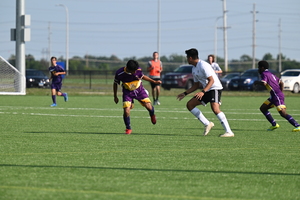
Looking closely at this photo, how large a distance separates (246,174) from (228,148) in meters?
2.71

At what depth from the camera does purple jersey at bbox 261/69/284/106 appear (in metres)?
13.4

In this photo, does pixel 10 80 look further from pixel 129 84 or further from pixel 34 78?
pixel 129 84

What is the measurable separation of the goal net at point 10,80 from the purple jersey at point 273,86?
741 inches

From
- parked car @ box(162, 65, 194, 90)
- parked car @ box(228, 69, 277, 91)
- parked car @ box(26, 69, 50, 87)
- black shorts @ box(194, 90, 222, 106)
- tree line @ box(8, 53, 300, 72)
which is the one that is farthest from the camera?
tree line @ box(8, 53, 300, 72)

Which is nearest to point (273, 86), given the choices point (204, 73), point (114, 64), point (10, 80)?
point (204, 73)

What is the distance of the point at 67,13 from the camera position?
78562 mm

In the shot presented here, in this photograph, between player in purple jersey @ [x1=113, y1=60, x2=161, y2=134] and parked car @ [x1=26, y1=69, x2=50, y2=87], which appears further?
parked car @ [x1=26, y1=69, x2=50, y2=87]

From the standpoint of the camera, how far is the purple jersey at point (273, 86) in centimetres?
1339

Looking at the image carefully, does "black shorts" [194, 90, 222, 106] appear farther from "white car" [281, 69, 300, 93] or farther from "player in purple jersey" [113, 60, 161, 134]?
"white car" [281, 69, 300, 93]

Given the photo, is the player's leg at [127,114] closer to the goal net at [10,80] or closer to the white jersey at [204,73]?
the white jersey at [204,73]

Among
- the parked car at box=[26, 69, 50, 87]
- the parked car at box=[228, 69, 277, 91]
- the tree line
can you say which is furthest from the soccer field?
the tree line

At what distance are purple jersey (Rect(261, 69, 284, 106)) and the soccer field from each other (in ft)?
2.30

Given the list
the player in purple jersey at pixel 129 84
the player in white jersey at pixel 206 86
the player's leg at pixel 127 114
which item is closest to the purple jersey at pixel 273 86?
the player in white jersey at pixel 206 86

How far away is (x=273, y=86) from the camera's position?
44.1 ft
